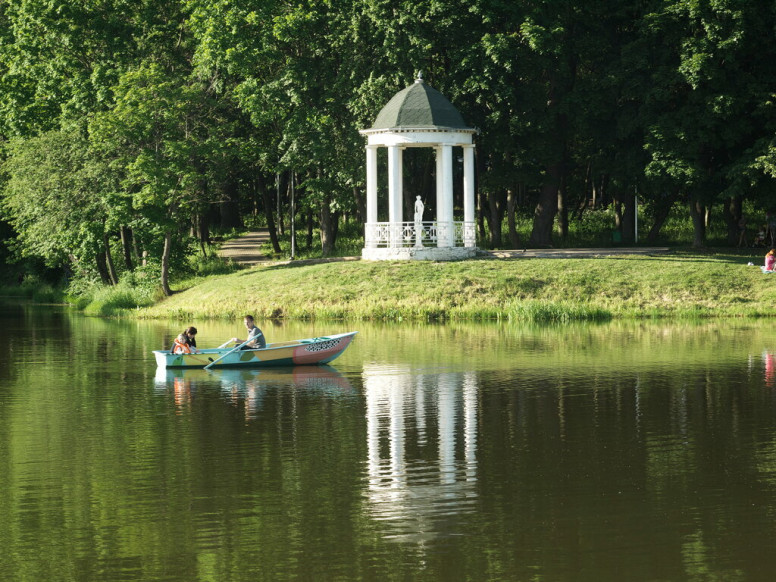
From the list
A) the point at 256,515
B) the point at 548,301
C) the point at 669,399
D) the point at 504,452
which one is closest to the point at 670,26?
the point at 548,301

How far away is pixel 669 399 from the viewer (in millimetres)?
19922

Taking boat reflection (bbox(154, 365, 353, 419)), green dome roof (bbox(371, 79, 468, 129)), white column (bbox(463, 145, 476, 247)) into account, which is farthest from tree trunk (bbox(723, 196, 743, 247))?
boat reflection (bbox(154, 365, 353, 419))

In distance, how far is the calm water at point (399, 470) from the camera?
1071 centimetres

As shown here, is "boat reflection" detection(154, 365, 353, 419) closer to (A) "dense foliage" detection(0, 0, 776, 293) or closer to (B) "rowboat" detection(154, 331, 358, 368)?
(B) "rowboat" detection(154, 331, 358, 368)

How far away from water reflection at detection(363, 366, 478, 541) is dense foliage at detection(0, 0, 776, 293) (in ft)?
87.1

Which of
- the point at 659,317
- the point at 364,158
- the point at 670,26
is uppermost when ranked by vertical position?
the point at 670,26

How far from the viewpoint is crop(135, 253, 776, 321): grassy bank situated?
38375 millimetres

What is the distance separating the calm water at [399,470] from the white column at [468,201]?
65.3 ft

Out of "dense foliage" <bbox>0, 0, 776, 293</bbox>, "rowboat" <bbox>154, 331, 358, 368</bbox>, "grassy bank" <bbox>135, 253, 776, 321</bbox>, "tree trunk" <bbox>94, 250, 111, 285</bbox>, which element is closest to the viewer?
"rowboat" <bbox>154, 331, 358, 368</bbox>

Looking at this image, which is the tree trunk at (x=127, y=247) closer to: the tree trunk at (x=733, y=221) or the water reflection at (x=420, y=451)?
the tree trunk at (x=733, y=221)

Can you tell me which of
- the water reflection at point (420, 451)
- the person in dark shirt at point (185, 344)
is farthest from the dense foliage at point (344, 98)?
the water reflection at point (420, 451)

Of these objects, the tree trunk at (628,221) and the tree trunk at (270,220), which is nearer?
the tree trunk at (628,221)

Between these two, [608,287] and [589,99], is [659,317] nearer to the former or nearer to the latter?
[608,287]

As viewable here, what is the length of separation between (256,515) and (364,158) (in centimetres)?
3958
